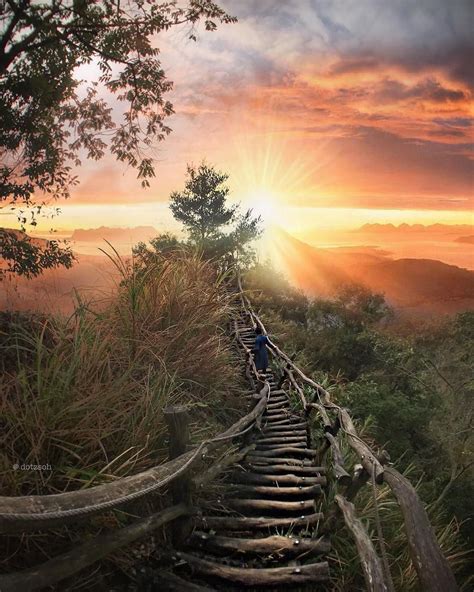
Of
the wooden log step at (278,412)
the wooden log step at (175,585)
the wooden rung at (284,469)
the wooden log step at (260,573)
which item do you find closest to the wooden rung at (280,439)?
the wooden rung at (284,469)

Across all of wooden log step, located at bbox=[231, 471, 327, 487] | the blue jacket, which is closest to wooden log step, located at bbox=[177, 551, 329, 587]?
wooden log step, located at bbox=[231, 471, 327, 487]

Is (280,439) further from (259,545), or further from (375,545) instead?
(259,545)

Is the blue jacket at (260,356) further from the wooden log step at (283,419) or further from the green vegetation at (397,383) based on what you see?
the wooden log step at (283,419)

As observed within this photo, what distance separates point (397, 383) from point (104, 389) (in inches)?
460

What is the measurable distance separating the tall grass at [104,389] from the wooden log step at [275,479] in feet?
2.19

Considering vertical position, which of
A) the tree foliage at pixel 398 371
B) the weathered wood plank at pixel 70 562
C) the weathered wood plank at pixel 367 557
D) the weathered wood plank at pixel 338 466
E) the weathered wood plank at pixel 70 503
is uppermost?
the weathered wood plank at pixel 70 503

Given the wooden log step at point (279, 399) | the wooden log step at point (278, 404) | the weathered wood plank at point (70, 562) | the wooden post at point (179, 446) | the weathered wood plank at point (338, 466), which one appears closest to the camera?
the weathered wood plank at point (70, 562)

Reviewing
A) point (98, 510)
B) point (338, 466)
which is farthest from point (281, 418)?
point (98, 510)

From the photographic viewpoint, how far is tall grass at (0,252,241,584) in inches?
120

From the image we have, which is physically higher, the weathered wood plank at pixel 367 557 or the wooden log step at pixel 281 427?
the weathered wood plank at pixel 367 557

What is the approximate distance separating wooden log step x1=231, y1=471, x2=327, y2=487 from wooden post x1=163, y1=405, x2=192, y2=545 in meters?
1.47

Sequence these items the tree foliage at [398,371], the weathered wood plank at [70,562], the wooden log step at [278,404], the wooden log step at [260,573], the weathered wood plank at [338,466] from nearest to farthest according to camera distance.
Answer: the weathered wood plank at [70,562] < the wooden log step at [260,573] < the weathered wood plank at [338,466] < the wooden log step at [278,404] < the tree foliage at [398,371]

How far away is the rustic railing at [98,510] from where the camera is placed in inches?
85.4

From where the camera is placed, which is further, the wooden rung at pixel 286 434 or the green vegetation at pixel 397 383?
the green vegetation at pixel 397 383
